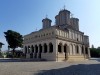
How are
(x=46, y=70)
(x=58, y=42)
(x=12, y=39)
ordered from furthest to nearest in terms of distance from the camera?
(x=12, y=39) < (x=58, y=42) < (x=46, y=70)

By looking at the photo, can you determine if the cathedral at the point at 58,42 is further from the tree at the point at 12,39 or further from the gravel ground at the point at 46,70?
the gravel ground at the point at 46,70

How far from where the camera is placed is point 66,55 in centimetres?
3544

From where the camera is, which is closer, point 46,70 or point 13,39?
point 46,70

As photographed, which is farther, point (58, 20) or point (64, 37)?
point (58, 20)

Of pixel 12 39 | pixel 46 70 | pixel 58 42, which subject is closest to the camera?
pixel 46 70

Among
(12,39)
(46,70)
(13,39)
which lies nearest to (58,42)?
(46,70)

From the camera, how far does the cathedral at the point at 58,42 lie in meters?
33.0

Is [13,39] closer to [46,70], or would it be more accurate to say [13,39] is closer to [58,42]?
[58,42]

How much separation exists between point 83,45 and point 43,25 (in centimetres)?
1476

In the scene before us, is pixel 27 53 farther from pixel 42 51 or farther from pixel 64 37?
pixel 64 37

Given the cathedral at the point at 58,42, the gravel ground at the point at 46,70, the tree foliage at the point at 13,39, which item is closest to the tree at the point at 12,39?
the tree foliage at the point at 13,39

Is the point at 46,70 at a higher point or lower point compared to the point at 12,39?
lower

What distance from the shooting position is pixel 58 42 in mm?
32938

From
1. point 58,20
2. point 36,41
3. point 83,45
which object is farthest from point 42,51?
point 83,45
